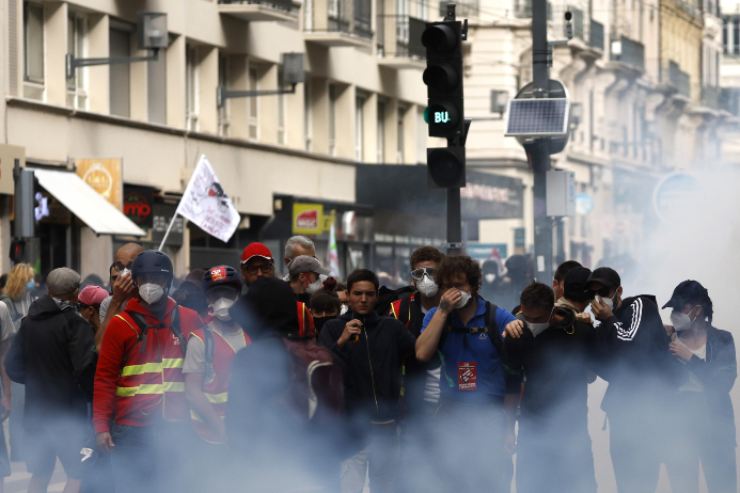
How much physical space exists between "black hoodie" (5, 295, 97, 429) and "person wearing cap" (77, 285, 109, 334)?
99cm

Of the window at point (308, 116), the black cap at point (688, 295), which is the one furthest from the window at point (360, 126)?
the black cap at point (688, 295)

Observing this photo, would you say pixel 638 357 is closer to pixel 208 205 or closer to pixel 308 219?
pixel 208 205

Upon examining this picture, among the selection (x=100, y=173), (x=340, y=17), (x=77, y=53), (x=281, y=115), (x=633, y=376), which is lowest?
(x=633, y=376)

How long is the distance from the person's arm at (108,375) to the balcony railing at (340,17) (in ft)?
91.0

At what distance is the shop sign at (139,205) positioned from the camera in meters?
29.4

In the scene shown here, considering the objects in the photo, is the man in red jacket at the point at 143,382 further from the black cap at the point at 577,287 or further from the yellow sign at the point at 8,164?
the yellow sign at the point at 8,164

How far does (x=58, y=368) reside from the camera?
10.9 m

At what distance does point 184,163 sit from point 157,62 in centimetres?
179

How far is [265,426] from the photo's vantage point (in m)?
8.61

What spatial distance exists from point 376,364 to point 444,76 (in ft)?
16.3

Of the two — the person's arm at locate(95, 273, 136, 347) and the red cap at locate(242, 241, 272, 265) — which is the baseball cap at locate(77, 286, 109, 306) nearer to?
the red cap at locate(242, 241, 272, 265)

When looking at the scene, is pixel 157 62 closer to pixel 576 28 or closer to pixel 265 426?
pixel 265 426

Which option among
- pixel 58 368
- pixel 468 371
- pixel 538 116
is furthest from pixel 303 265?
Answer: pixel 538 116

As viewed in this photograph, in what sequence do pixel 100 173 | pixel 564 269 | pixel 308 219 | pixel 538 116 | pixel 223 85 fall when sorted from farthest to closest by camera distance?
1. pixel 308 219
2. pixel 223 85
3. pixel 100 173
4. pixel 538 116
5. pixel 564 269
